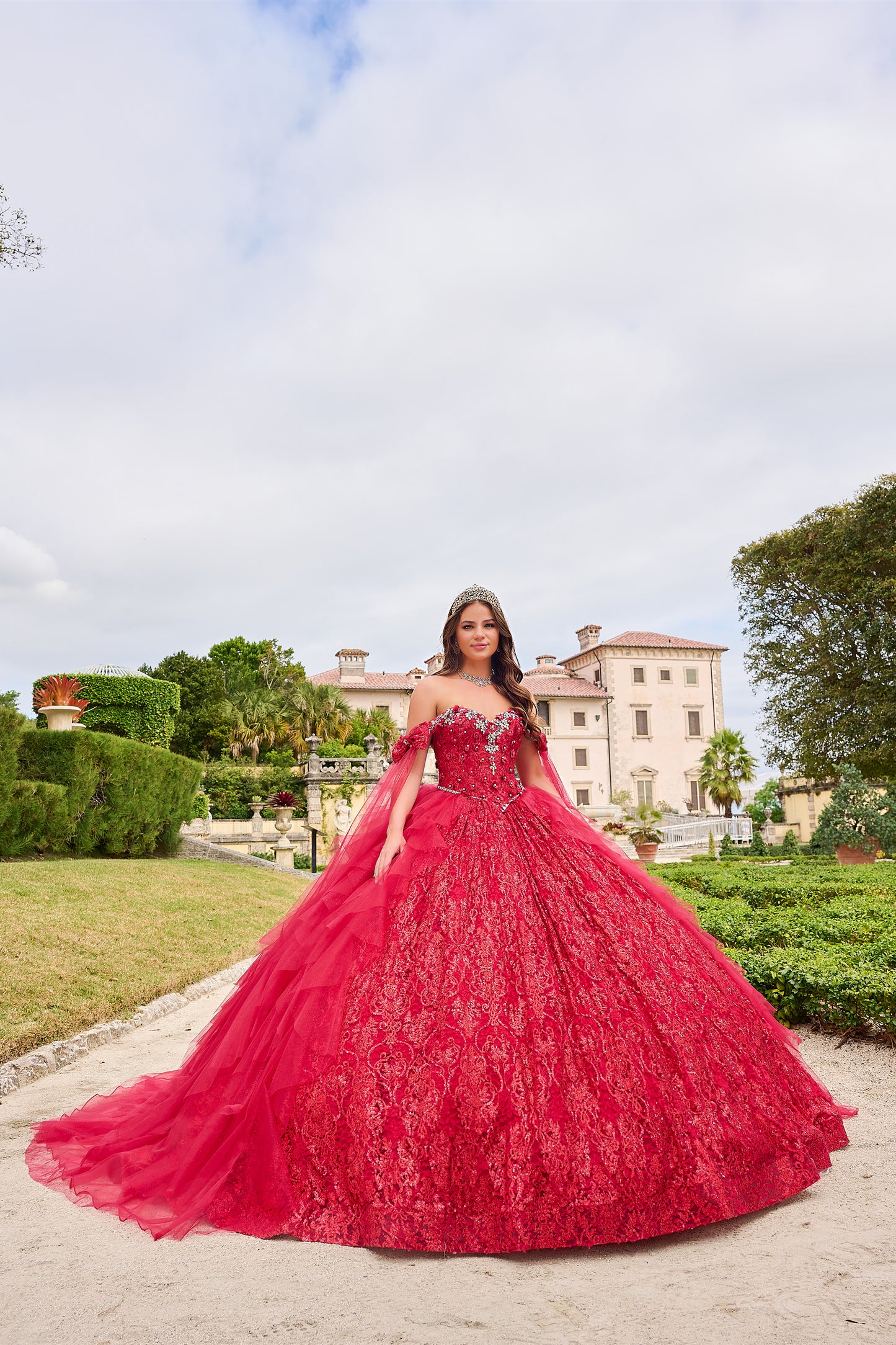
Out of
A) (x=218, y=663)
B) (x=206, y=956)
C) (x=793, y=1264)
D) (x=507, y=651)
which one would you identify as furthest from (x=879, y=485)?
(x=218, y=663)

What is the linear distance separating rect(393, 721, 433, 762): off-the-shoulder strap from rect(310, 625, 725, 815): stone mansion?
150ft

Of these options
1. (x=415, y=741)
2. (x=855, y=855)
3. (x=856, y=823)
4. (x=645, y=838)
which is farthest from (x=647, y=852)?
(x=415, y=741)

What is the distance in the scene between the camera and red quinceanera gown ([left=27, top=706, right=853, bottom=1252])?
2594 millimetres

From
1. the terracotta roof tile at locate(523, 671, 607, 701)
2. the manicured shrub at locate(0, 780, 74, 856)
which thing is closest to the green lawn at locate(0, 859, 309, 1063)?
the manicured shrub at locate(0, 780, 74, 856)

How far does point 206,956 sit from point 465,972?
7383mm

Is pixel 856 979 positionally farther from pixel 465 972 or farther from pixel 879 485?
pixel 879 485

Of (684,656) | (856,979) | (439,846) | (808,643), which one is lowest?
(856,979)

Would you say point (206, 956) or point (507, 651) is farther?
point (206, 956)

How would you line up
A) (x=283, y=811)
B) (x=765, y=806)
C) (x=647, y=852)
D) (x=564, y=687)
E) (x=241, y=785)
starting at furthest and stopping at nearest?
(x=564, y=687) → (x=765, y=806) → (x=241, y=785) → (x=283, y=811) → (x=647, y=852)

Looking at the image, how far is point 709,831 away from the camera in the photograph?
122 ft

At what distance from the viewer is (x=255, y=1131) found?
9.41 feet

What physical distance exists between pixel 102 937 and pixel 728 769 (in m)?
36.3

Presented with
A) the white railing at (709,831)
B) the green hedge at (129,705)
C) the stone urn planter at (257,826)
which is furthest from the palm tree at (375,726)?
the green hedge at (129,705)

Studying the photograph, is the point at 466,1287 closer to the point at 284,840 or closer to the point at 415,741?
the point at 415,741
